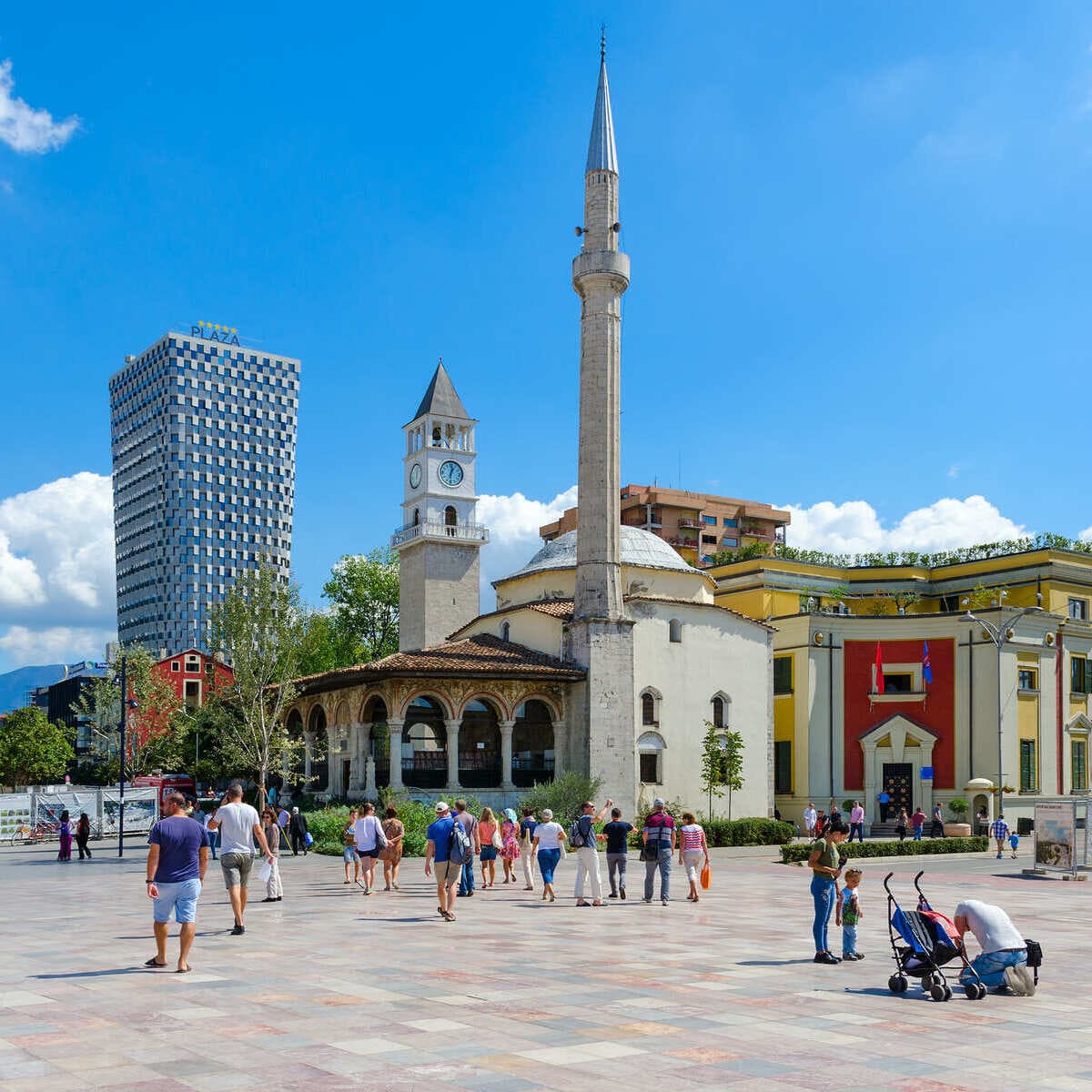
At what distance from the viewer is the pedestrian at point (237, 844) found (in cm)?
1486

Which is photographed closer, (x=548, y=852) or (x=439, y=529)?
(x=548, y=852)

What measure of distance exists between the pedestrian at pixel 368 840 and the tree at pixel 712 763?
21.5 m

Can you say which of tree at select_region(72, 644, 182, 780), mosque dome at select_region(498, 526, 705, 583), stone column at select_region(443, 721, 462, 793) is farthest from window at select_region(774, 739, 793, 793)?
tree at select_region(72, 644, 182, 780)

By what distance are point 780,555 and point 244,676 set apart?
31.6 m

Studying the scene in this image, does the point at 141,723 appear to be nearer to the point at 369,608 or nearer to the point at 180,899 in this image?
the point at 369,608

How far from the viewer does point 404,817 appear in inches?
1258

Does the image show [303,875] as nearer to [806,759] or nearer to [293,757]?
[293,757]

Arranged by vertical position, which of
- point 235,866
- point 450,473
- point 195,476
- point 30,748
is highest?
point 195,476

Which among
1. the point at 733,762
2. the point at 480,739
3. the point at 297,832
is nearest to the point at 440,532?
the point at 480,739

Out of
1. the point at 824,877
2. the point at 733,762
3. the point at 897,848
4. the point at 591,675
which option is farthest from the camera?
the point at 733,762

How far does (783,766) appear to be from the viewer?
48.9 m

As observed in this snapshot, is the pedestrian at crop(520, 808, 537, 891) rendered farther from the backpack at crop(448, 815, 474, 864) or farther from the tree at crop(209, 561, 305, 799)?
the tree at crop(209, 561, 305, 799)

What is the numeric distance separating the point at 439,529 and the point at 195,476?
99.1 metres

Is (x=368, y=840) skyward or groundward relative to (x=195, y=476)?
groundward
